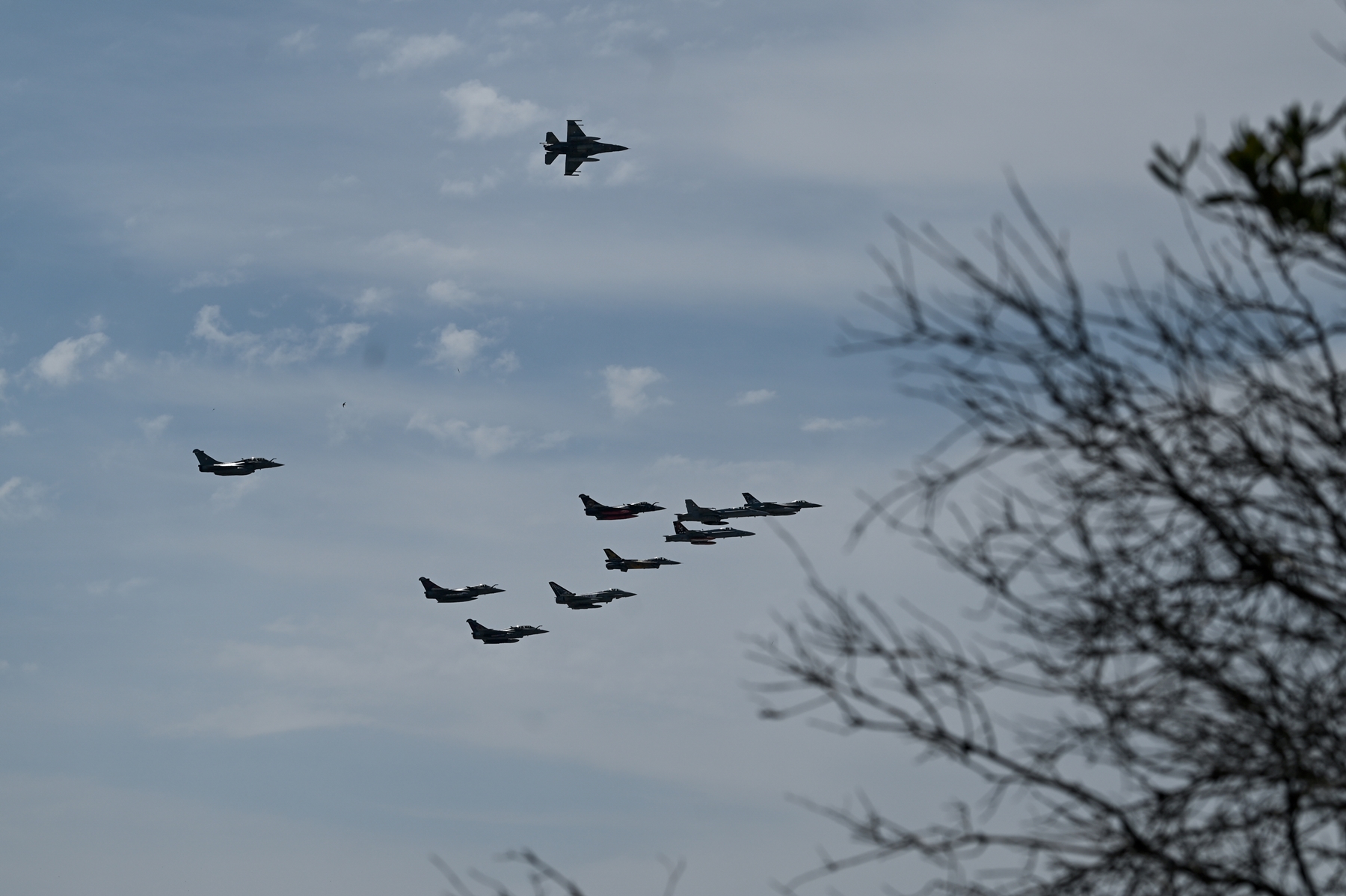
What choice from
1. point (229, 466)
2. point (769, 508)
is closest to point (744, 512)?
point (769, 508)

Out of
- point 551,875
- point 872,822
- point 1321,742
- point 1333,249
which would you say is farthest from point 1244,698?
point 551,875

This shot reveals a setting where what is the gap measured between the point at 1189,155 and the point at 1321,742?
2985 mm

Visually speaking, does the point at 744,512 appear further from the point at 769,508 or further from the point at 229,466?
the point at 229,466

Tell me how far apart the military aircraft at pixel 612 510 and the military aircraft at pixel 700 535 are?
340cm

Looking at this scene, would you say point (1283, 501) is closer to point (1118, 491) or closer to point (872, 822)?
point (1118, 491)

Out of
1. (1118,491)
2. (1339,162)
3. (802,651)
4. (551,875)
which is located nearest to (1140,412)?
(1118,491)

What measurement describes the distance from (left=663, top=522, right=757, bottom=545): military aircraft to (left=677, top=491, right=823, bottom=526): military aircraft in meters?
0.73

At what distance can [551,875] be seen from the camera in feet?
26.5

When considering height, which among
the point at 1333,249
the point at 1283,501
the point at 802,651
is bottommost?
the point at 802,651

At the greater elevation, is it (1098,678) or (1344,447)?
(1344,447)

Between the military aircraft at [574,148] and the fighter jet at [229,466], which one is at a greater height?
the military aircraft at [574,148]

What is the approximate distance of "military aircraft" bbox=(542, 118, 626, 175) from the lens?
86375 millimetres

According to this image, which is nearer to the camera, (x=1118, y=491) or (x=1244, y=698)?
(x=1244, y=698)

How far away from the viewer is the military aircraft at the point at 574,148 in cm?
8638
